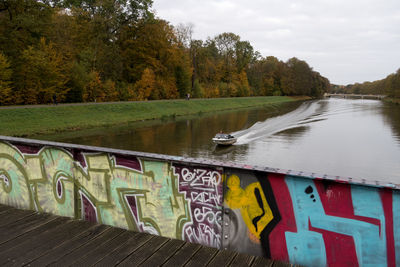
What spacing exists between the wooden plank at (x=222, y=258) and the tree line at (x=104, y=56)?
37238mm

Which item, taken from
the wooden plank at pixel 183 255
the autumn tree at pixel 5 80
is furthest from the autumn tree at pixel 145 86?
the wooden plank at pixel 183 255

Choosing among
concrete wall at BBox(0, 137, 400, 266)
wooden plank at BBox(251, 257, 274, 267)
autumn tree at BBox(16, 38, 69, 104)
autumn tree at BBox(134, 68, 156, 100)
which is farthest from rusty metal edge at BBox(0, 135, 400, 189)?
autumn tree at BBox(134, 68, 156, 100)

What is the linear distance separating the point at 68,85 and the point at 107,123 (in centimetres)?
1121

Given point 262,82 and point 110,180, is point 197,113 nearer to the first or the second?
point 110,180

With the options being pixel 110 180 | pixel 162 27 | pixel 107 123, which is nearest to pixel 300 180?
pixel 110 180

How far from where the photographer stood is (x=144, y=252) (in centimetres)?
410

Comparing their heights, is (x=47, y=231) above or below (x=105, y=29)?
below

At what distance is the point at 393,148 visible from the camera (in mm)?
28484

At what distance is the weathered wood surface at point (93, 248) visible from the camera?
386cm

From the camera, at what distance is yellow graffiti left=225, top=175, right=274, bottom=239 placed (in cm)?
384

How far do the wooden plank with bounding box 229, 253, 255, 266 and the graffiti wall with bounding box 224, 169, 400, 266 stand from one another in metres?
0.09

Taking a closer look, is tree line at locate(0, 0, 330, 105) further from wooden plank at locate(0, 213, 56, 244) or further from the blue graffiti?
the blue graffiti

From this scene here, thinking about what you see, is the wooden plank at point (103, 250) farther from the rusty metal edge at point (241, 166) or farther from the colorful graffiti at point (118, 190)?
the rusty metal edge at point (241, 166)

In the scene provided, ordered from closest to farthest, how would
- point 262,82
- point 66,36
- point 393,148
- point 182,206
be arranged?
point 182,206, point 393,148, point 66,36, point 262,82
